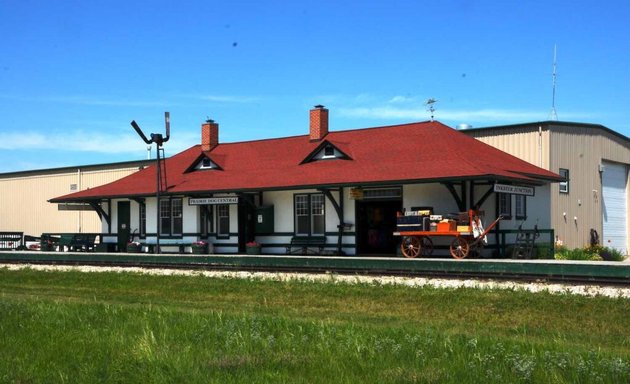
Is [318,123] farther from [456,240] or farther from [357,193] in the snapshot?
[456,240]

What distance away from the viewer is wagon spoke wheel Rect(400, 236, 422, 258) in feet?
84.9

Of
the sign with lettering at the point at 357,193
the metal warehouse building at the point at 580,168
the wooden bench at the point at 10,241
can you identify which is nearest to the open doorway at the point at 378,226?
the sign with lettering at the point at 357,193

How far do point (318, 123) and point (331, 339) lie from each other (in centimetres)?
2481

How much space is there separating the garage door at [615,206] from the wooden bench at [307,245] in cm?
1538

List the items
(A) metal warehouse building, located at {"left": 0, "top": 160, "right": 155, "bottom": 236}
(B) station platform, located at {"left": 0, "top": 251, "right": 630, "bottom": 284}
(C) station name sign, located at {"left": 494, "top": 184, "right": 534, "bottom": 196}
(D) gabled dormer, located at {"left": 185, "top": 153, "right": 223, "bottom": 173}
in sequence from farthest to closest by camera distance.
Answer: (A) metal warehouse building, located at {"left": 0, "top": 160, "right": 155, "bottom": 236} → (D) gabled dormer, located at {"left": 185, "top": 153, "right": 223, "bottom": 173} → (C) station name sign, located at {"left": 494, "top": 184, "right": 534, "bottom": 196} → (B) station platform, located at {"left": 0, "top": 251, "right": 630, "bottom": 284}

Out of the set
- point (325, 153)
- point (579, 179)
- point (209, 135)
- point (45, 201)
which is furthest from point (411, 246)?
point (45, 201)

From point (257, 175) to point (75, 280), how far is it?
1191 centimetres

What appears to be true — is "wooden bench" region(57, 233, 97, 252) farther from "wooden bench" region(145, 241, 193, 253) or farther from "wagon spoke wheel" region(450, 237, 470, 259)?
"wagon spoke wheel" region(450, 237, 470, 259)

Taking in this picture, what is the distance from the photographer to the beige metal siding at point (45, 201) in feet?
156

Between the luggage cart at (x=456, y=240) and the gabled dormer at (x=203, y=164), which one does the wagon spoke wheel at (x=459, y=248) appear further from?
the gabled dormer at (x=203, y=164)

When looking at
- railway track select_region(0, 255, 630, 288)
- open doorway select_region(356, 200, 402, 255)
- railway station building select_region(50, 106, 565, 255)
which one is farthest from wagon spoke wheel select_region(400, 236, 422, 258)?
railway track select_region(0, 255, 630, 288)

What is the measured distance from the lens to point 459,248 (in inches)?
982

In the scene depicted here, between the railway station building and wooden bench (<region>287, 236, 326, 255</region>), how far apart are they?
221 mm

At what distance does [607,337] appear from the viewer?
1020 cm
